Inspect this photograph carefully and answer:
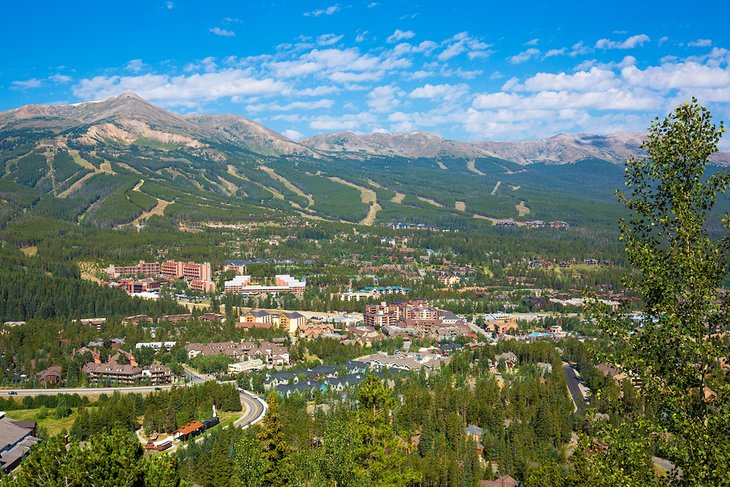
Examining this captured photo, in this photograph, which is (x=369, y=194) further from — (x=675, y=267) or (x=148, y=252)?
(x=675, y=267)

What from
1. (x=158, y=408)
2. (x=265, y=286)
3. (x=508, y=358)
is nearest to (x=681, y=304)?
(x=158, y=408)

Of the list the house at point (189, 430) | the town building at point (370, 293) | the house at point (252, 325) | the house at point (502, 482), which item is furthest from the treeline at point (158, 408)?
the town building at point (370, 293)

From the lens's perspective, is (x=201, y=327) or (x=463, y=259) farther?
(x=463, y=259)

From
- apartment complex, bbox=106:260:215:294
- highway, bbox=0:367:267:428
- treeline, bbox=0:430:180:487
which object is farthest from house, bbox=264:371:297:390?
apartment complex, bbox=106:260:215:294

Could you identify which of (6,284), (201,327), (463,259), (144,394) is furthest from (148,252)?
(144,394)

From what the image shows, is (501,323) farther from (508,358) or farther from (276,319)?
(276,319)
